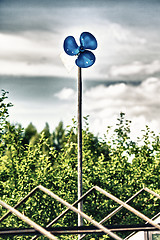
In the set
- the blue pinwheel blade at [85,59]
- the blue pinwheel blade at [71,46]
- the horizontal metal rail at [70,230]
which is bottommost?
the horizontal metal rail at [70,230]

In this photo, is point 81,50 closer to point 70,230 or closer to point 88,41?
point 88,41

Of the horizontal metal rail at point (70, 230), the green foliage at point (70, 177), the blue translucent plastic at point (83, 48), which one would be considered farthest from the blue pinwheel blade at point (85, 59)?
the horizontal metal rail at point (70, 230)

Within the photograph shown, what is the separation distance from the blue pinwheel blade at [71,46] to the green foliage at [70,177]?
1847 millimetres

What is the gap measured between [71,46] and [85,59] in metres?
0.38

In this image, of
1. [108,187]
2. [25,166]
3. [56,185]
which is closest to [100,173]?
[108,187]

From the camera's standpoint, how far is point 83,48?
7828mm

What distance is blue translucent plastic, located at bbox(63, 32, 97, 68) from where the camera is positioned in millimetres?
7680

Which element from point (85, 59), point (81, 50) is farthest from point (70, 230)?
point (81, 50)

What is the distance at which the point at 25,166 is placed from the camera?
8586 millimetres

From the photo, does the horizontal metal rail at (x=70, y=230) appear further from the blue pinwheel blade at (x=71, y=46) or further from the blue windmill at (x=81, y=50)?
the blue pinwheel blade at (x=71, y=46)

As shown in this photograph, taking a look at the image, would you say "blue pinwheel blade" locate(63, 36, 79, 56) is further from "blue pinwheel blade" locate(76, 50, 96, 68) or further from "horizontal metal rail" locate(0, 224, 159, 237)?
"horizontal metal rail" locate(0, 224, 159, 237)

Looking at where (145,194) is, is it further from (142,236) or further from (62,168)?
(142,236)

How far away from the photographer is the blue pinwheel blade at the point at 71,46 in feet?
25.4

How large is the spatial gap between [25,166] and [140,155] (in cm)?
258
